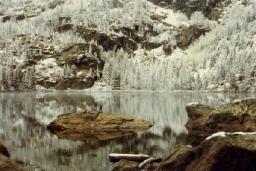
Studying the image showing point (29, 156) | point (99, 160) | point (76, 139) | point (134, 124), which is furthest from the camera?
point (134, 124)

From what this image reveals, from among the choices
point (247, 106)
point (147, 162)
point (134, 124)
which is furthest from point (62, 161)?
point (134, 124)

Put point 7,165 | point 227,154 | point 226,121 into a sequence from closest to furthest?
1. point 227,154
2. point 7,165
3. point 226,121

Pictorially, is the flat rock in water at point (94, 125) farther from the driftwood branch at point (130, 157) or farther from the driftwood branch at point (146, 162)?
the driftwood branch at point (146, 162)

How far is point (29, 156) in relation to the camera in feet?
116

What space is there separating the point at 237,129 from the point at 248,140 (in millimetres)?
20876

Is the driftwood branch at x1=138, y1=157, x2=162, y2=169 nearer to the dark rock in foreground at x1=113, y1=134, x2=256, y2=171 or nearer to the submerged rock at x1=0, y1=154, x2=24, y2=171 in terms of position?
the dark rock in foreground at x1=113, y1=134, x2=256, y2=171

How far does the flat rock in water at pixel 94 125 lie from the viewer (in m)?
51.8

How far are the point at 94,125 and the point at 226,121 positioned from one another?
1914 centimetres

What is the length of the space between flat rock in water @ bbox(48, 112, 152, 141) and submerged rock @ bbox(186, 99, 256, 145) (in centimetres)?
850

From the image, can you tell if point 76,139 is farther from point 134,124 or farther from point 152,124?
point 152,124

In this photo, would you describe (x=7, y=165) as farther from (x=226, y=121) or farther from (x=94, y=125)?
(x=94, y=125)

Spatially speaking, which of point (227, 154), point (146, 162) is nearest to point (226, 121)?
point (146, 162)

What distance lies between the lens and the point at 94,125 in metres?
55.0

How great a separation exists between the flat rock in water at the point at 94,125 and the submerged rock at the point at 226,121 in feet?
27.9
